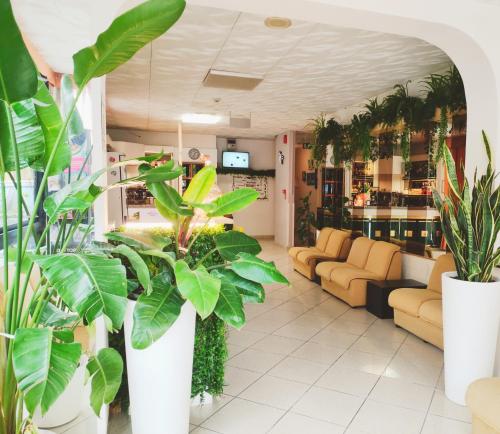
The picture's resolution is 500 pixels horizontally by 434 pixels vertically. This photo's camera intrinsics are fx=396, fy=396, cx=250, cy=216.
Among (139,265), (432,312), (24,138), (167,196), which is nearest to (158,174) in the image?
(167,196)

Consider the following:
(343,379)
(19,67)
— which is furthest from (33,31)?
(343,379)

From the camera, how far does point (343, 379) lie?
11.4 ft

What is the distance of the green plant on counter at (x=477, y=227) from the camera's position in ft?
9.75

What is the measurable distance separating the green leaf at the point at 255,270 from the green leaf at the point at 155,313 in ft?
1.21

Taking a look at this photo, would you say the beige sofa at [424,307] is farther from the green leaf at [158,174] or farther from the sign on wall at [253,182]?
the sign on wall at [253,182]

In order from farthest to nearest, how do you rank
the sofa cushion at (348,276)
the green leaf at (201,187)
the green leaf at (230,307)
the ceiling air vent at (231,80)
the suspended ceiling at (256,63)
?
the sofa cushion at (348,276) < the ceiling air vent at (231,80) < the suspended ceiling at (256,63) < the green leaf at (201,187) < the green leaf at (230,307)

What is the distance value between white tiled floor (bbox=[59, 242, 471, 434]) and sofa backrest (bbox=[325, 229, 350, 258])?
5.32ft

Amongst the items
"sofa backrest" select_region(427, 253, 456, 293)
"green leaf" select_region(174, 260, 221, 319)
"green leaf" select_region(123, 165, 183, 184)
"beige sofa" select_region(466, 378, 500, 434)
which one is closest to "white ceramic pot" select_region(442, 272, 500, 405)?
"beige sofa" select_region(466, 378, 500, 434)

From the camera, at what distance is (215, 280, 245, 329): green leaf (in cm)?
210

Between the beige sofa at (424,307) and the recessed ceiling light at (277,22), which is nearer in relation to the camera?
the recessed ceiling light at (277,22)

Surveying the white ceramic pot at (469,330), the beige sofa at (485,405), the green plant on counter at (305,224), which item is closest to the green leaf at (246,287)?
the beige sofa at (485,405)

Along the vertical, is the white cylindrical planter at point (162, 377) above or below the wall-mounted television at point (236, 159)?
below

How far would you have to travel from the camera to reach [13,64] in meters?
1.29

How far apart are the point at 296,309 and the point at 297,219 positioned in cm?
518
